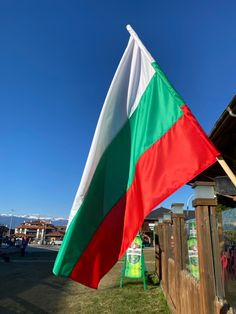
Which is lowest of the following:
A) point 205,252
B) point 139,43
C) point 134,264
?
point 134,264

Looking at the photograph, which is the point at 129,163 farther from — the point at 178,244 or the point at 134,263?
the point at 134,263

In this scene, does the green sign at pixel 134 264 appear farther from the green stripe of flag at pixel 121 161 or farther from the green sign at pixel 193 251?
the green stripe of flag at pixel 121 161

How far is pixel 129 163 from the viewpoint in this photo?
3.24 metres

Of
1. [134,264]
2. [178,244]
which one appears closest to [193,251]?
[178,244]

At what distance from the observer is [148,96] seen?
3.26 meters

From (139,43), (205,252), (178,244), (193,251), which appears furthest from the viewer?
(178,244)

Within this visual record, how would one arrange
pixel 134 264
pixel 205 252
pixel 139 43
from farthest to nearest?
1. pixel 134 264
2. pixel 205 252
3. pixel 139 43

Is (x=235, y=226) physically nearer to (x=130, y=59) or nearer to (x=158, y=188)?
(x=158, y=188)

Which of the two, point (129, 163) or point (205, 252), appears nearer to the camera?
point (129, 163)

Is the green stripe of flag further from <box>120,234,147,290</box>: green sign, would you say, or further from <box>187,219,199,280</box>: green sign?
<box>120,234,147,290</box>: green sign

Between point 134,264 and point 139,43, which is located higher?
A: point 139,43

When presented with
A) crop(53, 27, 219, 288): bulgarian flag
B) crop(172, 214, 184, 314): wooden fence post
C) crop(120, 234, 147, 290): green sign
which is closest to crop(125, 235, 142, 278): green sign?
crop(120, 234, 147, 290): green sign

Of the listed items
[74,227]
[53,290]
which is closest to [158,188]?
[74,227]

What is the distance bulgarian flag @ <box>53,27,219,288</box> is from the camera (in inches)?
110
